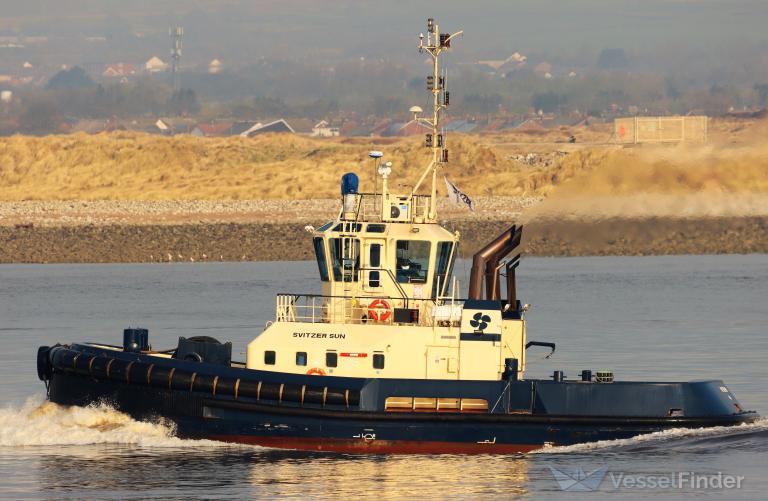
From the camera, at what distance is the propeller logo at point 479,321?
21812 millimetres

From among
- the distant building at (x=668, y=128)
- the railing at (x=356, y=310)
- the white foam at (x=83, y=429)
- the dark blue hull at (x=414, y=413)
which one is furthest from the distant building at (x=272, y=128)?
the dark blue hull at (x=414, y=413)

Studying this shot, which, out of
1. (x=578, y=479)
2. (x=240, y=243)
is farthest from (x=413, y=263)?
(x=240, y=243)

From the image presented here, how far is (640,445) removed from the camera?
21656 millimetres

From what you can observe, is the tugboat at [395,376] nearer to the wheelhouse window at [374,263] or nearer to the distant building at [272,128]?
the wheelhouse window at [374,263]

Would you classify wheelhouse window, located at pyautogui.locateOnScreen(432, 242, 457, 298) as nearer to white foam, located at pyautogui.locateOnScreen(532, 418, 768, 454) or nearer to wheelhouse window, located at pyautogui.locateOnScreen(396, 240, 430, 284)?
wheelhouse window, located at pyautogui.locateOnScreen(396, 240, 430, 284)

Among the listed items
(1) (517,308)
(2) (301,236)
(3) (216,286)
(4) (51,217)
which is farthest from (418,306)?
(4) (51,217)

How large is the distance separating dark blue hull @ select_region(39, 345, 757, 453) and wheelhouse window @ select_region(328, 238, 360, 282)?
6.55 ft

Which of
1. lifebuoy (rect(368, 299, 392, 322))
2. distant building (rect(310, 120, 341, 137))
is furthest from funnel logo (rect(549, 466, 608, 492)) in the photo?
distant building (rect(310, 120, 341, 137))

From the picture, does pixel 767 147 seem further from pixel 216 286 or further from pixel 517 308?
pixel 216 286

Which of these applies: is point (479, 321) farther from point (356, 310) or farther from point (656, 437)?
point (656, 437)

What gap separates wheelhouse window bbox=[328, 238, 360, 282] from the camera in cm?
2266

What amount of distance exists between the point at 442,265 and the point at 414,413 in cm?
265

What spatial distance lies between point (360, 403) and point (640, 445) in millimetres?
4365

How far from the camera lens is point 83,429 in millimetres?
22734
